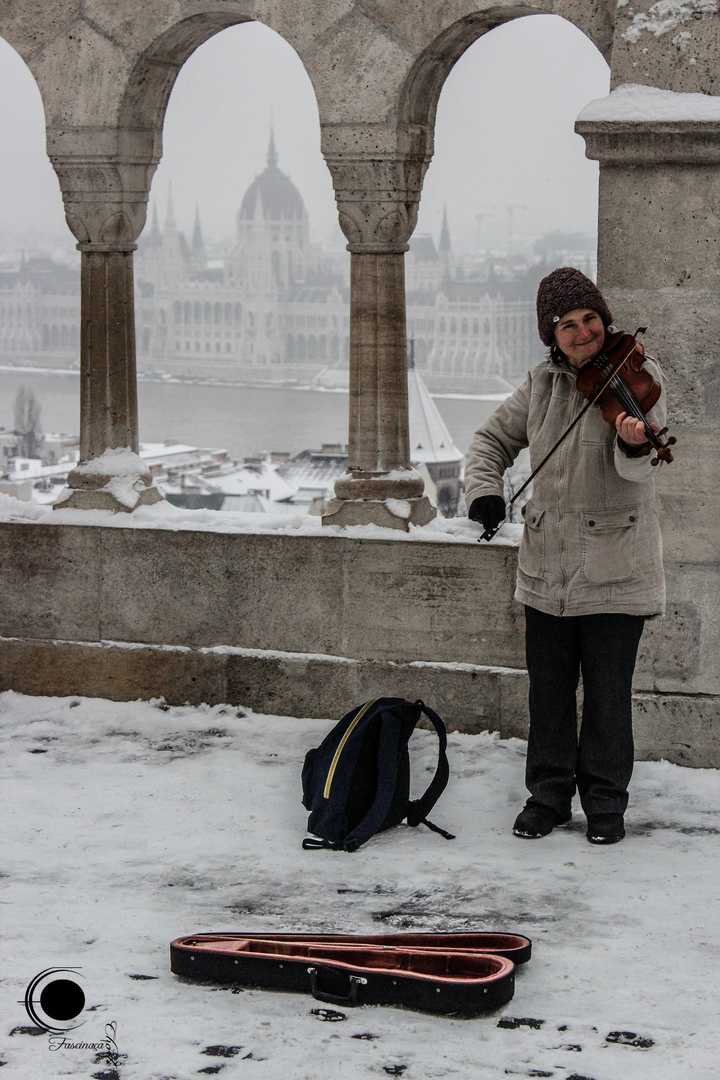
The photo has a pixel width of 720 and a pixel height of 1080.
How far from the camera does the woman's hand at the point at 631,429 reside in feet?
10.9

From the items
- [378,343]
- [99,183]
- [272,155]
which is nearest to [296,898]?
[378,343]

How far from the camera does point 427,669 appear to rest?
178 inches

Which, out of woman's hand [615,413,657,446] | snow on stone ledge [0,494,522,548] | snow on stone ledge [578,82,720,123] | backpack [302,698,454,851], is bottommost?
backpack [302,698,454,851]

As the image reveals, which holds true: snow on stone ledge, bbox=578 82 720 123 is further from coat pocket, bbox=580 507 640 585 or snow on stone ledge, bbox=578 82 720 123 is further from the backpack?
the backpack

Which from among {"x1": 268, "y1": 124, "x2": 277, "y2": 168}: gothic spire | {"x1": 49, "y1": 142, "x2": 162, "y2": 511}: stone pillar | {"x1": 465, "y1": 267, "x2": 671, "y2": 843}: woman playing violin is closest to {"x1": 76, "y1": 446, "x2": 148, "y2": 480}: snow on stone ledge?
{"x1": 49, "y1": 142, "x2": 162, "y2": 511}: stone pillar

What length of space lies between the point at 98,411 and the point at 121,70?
105 cm

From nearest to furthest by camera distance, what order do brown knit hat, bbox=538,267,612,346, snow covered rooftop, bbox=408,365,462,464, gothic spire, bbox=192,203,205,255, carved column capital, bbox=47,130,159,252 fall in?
brown knit hat, bbox=538,267,612,346 < carved column capital, bbox=47,130,159,252 < snow covered rooftop, bbox=408,365,462,464 < gothic spire, bbox=192,203,205,255

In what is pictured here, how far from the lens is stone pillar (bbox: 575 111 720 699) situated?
13.1 ft

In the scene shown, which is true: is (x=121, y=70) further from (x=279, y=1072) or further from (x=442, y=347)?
(x=442, y=347)

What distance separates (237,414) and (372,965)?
1960 cm

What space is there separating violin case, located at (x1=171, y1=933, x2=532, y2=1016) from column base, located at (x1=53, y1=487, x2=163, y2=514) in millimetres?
2113

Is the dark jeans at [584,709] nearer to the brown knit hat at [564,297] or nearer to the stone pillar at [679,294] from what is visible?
the stone pillar at [679,294]

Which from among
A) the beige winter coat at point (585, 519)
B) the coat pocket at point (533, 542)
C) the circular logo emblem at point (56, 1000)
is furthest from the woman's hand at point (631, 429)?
the circular logo emblem at point (56, 1000)

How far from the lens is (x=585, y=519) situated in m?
3.59
